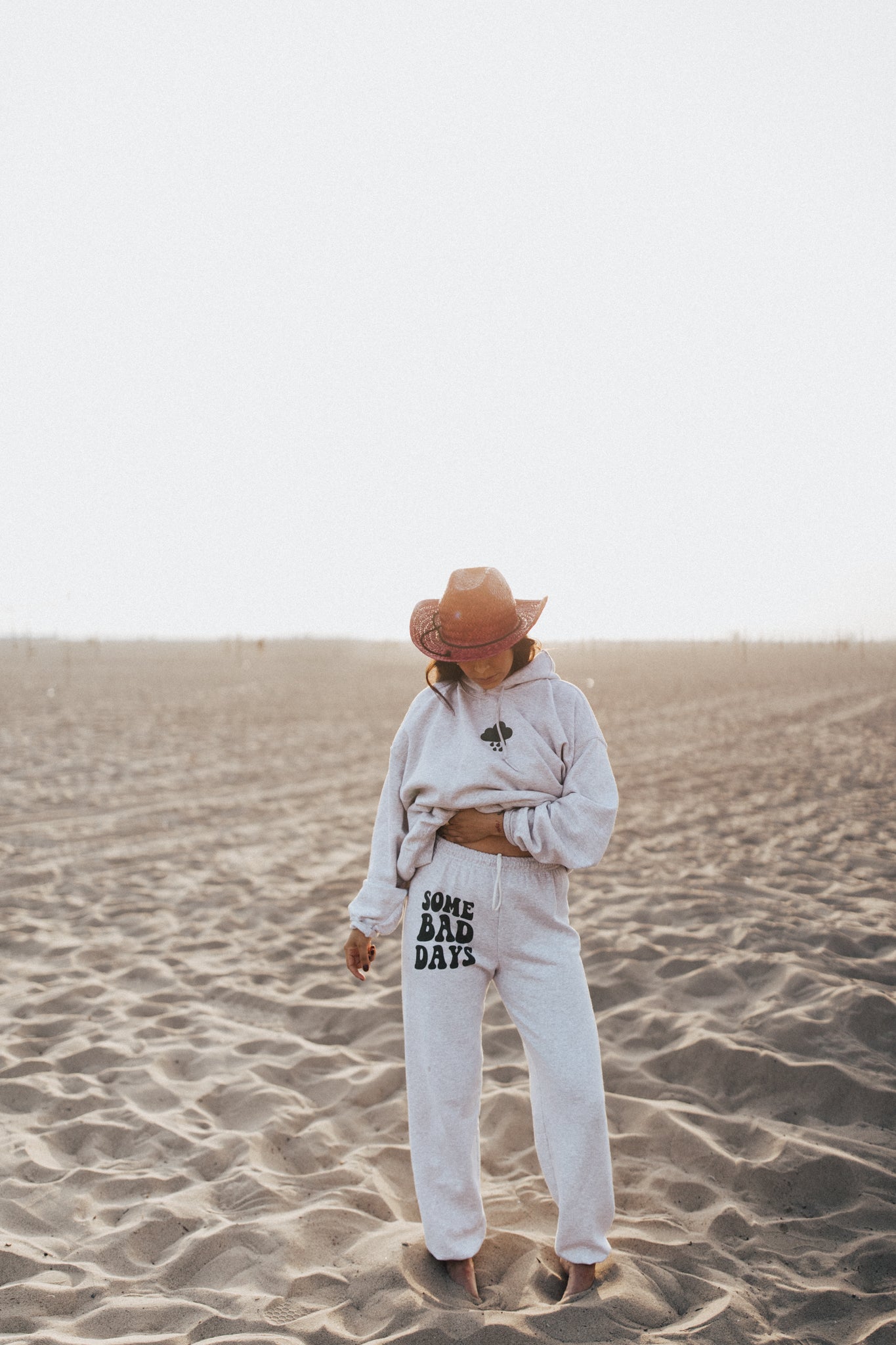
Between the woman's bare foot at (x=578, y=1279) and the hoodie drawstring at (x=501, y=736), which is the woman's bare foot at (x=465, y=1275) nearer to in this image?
the woman's bare foot at (x=578, y=1279)

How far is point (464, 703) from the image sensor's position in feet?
7.27

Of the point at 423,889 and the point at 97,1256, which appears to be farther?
the point at 97,1256

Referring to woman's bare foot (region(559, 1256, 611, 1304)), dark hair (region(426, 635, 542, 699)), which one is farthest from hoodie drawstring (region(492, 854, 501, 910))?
woman's bare foot (region(559, 1256, 611, 1304))

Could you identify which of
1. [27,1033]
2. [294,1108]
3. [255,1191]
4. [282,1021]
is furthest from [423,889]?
[27,1033]

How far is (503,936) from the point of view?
6.96 feet

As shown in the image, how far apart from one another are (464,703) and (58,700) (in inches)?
782

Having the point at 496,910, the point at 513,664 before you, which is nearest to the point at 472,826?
the point at 496,910

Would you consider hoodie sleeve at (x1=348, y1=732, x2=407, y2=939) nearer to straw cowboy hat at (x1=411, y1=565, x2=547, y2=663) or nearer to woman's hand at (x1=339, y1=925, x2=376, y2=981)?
woman's hand at (x1=339, y1=925, x2=376, y2=981)

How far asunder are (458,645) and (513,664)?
0.18m

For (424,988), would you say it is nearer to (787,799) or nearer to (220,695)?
(787,799)

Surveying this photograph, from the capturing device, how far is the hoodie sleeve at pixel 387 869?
2.21 metres

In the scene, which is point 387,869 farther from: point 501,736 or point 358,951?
point 501,736

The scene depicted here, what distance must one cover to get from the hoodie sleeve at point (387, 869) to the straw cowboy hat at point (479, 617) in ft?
0.96

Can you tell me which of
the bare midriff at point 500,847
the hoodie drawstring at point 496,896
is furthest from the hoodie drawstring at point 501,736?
the hoodie drawstring at point 496,896
